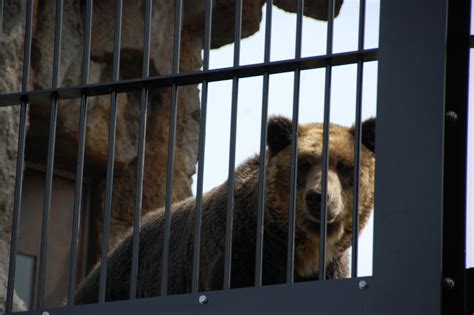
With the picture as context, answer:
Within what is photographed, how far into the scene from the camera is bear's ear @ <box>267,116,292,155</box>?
8484mm

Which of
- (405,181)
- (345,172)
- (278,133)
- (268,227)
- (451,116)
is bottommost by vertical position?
(405,181)

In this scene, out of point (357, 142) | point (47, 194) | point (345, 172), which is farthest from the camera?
point (345, 172)

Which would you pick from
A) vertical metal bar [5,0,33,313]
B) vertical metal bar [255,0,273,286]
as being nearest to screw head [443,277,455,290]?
vertical metal bar [255,0,273,286]

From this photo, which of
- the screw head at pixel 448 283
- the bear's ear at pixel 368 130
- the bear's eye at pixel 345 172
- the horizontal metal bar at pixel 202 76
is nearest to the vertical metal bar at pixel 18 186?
the horizontal metal bar at pixel 202 76

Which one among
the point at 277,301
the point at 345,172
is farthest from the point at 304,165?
the point at 277,301

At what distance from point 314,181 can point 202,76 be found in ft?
12.3

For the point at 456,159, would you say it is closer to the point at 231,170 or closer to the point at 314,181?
the point at 231,170

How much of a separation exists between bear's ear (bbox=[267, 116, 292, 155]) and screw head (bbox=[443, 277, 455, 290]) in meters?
4.43

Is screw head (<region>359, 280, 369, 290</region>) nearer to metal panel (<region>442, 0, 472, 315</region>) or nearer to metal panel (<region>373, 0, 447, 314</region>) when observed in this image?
metal panel (<region>373, 0, 447, 314</region>)

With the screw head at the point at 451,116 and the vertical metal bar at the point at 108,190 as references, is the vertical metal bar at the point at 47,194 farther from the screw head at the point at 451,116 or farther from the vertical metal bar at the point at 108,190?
the screw head at the point at 451,116

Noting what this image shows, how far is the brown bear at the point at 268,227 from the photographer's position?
7.92m

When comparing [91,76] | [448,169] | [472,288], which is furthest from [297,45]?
[91,76]

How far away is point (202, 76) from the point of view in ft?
15.7

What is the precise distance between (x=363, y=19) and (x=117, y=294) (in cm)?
421
